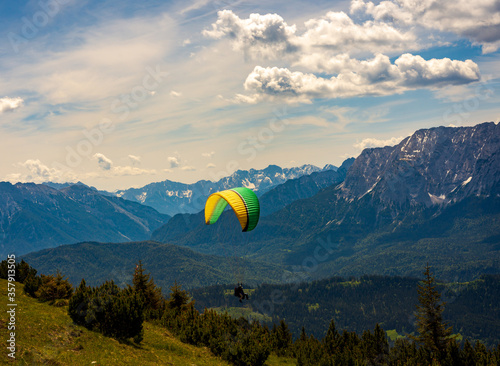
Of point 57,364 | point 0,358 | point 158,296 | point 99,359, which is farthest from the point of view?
point 158,296

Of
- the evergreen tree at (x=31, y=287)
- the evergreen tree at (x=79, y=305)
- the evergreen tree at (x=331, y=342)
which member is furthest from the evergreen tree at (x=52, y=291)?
the evergreen tree at (x=331, y=342)

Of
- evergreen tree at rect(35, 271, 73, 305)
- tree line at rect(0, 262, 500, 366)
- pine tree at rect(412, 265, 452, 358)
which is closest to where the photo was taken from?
tree line at rect(0, 262, 500, 366)

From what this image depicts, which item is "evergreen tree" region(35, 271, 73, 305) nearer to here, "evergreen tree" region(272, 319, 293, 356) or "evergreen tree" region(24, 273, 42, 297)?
"evergreen tree" region(24, 273, 42, 297)

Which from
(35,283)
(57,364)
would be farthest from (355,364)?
(35,283)

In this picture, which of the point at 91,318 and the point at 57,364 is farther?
the point at 91,318

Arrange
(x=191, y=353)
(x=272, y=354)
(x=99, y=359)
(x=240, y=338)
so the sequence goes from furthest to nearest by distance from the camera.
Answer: (x=272, y=354)
(x=240, y=338)
(x=191, y=353)
(x=99, y=359)

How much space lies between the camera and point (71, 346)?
32.8 m

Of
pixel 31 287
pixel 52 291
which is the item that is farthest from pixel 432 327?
pixel 31 287

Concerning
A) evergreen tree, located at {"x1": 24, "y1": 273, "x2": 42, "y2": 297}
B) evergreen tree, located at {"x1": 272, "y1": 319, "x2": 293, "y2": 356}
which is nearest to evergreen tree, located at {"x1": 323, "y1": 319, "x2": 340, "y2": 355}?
evergreen tree, located at {"x1": 272, "y1": 319, "x2": 293, "y2": 356}

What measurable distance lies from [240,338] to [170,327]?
37.2ft

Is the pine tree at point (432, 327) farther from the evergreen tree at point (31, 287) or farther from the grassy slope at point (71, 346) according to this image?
the evergreen tree at point (31, 287)

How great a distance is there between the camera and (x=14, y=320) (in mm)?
33406

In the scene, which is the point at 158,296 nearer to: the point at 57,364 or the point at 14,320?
the point at 14,320

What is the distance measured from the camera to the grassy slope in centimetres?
2959
